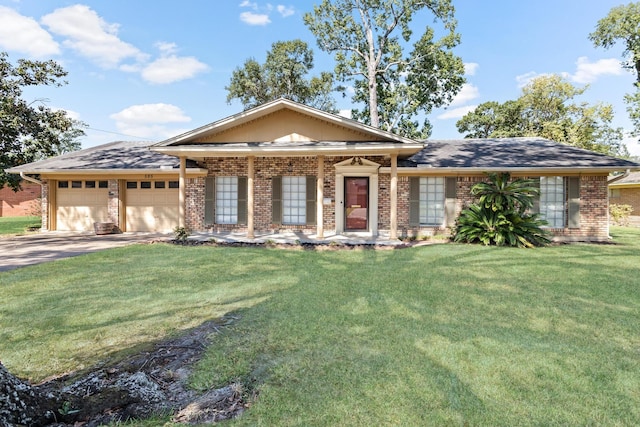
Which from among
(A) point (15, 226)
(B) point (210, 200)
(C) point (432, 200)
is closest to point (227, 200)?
(B) point (210, 200)

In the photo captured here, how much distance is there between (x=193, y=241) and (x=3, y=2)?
9.45 metres

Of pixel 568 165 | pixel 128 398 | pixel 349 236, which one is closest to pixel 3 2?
pixel 349 236

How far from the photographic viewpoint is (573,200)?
37.2 feet

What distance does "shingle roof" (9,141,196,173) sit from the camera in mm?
13031

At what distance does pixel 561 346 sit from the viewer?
3297 mm

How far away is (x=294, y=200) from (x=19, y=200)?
23931mm

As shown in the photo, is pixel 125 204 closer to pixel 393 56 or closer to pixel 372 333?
pixel 372 333

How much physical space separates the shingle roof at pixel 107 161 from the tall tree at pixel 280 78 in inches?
543

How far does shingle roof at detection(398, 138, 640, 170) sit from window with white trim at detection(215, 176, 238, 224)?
20.3 feet

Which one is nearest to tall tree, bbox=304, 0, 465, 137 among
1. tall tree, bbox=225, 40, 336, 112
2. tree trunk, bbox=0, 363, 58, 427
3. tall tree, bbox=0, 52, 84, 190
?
tall tree, bbox=225, 40, 336, 112

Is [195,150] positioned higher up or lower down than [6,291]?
higher up

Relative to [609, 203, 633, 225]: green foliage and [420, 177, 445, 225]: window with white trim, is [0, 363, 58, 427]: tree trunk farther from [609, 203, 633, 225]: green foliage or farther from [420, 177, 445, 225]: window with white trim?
[609, 203, 633, 225]: green foliage

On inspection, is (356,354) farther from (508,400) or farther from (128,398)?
(128,398)

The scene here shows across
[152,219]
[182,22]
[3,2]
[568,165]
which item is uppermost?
[182,22]
